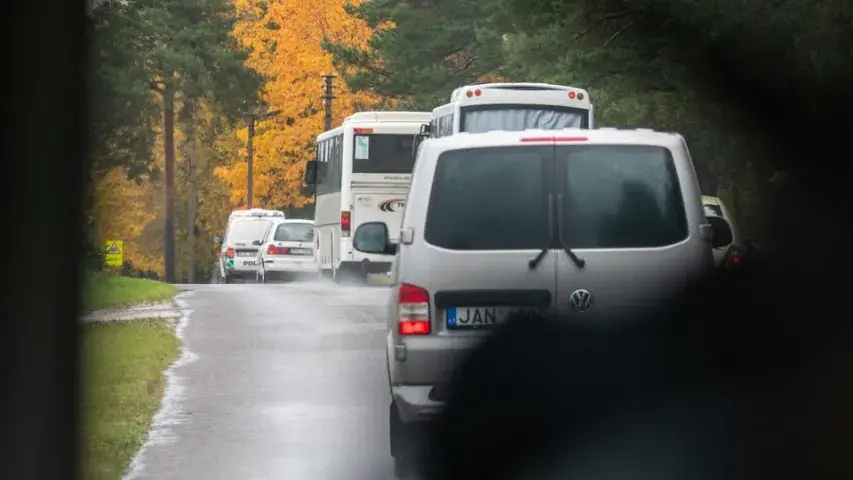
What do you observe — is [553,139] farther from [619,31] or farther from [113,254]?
[113,254]

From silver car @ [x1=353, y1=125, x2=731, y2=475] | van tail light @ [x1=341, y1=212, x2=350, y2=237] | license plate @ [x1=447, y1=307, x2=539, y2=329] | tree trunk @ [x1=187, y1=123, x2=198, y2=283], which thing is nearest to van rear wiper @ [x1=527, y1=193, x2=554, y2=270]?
silver car @ [x1=353, y1=125, x2=731, y2=475]

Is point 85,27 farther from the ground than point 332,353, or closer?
farther from the ground

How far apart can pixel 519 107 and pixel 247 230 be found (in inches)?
843

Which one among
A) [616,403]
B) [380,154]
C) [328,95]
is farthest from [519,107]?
[328,95]

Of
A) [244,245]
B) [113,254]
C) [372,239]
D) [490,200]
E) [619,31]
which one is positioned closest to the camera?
[490,200]

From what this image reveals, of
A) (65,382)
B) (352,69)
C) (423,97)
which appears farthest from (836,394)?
(352,69)

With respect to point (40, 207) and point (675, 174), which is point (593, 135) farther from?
point (40, 207)

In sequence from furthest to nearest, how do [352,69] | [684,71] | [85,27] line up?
[352,69] < [85,27] < [684,71]

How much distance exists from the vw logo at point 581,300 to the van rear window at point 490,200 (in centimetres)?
30

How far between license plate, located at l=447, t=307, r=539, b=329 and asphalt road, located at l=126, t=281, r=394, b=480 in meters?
1.44

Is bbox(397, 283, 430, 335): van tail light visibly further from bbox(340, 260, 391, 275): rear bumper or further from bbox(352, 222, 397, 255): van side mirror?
bbox(340, 260, 391, 275): rear bumper

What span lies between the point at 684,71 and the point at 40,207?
10310mm

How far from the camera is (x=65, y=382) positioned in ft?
48.3

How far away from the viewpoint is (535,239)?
8766 mm
